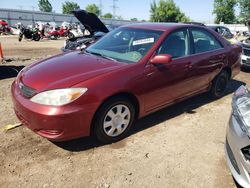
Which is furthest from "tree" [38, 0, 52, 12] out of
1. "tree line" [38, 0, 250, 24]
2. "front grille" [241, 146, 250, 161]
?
"front grille" [241, 146, 250, 161]

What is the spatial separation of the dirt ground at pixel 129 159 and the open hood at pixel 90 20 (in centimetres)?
550

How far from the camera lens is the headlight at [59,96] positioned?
299 centimetres

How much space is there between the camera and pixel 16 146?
11.4 feet

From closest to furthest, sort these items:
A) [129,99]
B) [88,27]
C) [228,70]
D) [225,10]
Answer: [129,99]
[228,70]
[88,27]
[225,10]

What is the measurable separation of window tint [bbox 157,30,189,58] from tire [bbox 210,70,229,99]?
4.27 ft

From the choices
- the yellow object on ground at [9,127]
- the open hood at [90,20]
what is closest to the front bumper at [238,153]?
the yellow object on ground at [9,127]

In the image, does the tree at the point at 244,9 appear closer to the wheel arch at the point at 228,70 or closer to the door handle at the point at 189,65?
the wheel arch at the point at 228,70

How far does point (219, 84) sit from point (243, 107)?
9.52 ft

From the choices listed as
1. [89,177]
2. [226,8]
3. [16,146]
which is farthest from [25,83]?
[226,8]

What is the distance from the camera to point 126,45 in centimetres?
421

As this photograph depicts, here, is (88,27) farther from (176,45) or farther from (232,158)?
(232,158)

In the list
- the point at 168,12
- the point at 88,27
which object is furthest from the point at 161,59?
the point at 168,12

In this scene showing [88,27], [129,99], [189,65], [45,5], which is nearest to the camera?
[129,99]

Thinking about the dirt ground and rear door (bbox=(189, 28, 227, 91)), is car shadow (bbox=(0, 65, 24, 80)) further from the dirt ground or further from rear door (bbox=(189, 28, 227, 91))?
rear door (bbox=(189, 28, 227, 91))
